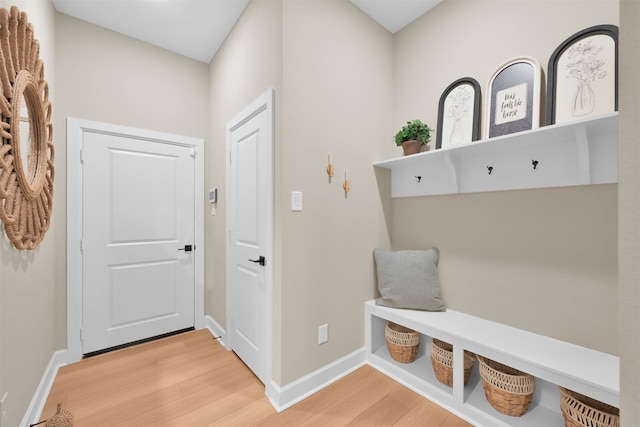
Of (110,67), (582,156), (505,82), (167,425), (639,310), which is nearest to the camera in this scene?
(639,310)

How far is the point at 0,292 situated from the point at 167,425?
1078mm

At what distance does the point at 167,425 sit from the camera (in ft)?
5.06

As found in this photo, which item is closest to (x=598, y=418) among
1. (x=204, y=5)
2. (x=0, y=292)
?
(x=0, y=292)

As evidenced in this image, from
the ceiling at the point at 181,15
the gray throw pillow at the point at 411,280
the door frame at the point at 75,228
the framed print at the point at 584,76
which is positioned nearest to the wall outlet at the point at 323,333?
the gray throw pillow at the point at 411,280

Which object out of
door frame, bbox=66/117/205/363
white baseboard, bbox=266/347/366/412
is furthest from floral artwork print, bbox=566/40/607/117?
door frame, bbox=66/117/205/363

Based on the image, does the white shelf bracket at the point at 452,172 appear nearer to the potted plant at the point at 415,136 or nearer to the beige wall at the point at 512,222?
the beige wall at the point at 512,222

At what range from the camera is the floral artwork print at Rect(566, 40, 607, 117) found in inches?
53.1

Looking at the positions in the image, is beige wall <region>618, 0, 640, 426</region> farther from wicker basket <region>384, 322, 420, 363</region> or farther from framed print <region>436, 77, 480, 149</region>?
wicker basket <region>384, 322, 420, 363</region>

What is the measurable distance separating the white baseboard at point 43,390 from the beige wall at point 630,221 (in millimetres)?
2464

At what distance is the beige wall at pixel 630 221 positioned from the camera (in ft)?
1.57

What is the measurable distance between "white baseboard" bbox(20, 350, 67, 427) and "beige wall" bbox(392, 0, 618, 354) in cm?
263

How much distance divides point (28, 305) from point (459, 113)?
295 cm

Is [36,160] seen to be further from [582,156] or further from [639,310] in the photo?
[582,156]

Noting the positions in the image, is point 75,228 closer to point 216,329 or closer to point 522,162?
point 216,329
